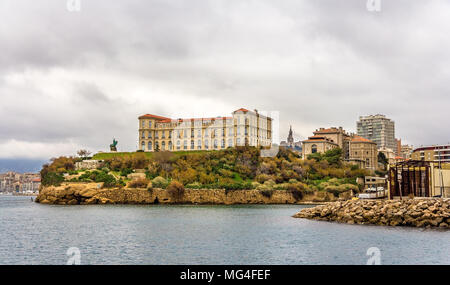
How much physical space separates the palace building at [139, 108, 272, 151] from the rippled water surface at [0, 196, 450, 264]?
5170 centimetres

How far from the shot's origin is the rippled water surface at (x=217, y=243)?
22.1 metres

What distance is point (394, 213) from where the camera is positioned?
1419 inches

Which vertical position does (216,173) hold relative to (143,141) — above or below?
below

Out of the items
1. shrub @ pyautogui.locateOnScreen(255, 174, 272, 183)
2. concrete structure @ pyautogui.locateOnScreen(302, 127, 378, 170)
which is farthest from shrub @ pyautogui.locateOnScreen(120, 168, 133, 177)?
concrete structure @ pyautogui.locateOnScreen(302, 127, 378, 170)

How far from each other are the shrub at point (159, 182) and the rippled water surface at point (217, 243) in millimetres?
31338

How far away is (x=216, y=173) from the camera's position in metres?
77.7

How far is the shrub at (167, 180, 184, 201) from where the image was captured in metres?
68.0

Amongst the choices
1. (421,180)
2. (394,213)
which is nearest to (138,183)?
(421,180)

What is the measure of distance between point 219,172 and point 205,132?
1565 centimetres

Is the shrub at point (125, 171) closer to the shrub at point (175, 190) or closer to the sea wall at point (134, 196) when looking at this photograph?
the sea wall at point (134, 196)

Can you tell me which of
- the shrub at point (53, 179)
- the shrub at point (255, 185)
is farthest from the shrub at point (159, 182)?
A: the shrub at point (53, 179)

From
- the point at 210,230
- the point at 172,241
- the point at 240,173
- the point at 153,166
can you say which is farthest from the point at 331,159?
the point at 172,241
